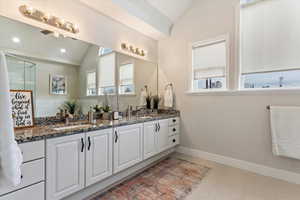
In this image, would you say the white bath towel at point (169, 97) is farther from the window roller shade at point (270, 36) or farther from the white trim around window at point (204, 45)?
the window roller shade at point (270, 36)

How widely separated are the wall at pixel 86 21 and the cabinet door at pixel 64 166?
149cm

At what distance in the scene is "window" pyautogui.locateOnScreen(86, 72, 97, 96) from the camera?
7.93ft

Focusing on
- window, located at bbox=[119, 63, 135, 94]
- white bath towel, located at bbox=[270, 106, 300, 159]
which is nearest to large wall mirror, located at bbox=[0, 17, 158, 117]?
window, located at bbox=[119, 63, 135, 94]

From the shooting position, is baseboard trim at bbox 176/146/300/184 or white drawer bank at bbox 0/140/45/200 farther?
baseboard trim at bbox 176/146/300/184

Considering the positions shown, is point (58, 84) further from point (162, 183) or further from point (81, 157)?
point (162, 183)

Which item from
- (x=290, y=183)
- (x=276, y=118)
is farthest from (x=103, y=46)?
(x=290, y=183)

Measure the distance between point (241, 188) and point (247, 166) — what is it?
0.69 meters

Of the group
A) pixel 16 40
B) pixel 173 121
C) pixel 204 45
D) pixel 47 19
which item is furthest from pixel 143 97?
pixel 16 40

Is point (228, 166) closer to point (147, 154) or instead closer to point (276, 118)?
point (276, 118)

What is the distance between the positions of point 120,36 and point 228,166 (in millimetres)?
3197

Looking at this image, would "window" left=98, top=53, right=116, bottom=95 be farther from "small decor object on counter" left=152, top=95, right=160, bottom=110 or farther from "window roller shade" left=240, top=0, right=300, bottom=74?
"window roller shade" left=240, top=0, right=300, bottom=74

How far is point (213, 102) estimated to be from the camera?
3012mm

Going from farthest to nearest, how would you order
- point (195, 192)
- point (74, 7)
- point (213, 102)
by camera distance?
point (213, 102) < point (74, 7) < point (195, 192)

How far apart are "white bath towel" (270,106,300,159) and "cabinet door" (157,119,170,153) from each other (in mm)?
1732
